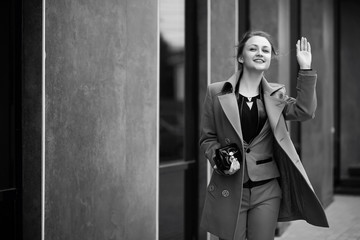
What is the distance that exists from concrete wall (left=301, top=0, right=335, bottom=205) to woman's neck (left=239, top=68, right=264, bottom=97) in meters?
6.33

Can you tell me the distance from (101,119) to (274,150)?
142 cm

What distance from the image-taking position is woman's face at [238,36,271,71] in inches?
156

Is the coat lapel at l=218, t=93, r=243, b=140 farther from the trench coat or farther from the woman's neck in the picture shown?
the woman's neck

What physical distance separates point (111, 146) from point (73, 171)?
1.71 ft

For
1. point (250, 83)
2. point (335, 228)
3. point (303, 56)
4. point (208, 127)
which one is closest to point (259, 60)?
point (250, 83)

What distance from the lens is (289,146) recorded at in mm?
3994

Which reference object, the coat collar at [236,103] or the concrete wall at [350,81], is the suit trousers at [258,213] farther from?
the concrete wall at [350,81]

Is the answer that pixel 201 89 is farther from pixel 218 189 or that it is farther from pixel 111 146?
pixel 218 189

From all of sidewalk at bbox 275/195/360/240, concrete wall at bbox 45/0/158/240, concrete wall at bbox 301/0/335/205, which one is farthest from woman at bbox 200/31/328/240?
concrete wall at bbox 301/0/335/205

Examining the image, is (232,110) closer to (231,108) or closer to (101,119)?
(231,108)

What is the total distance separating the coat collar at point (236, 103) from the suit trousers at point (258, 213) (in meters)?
0.38

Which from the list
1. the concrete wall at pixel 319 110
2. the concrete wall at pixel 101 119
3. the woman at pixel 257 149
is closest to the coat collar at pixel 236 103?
the woman at pixel 257 149

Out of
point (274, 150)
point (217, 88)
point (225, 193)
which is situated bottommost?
point (225, 193)

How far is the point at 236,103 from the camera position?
3941 millimetres
